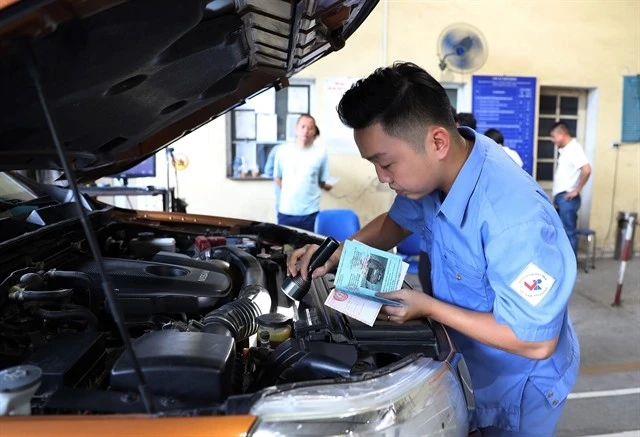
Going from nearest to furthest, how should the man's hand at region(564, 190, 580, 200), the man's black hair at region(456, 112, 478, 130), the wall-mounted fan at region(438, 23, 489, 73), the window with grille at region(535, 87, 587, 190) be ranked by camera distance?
the man's black hair at region(456, 112, 478, 130)
the man's hand at region(564, 190, 580, 200)
the wall-mounted fan at region(438, 23, 489, 73)
the window with grille at region(535, 87, 587, 190)

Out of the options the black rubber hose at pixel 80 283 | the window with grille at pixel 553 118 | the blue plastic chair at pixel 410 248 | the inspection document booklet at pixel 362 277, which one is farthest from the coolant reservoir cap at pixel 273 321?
the window with grille at pixel 553 118

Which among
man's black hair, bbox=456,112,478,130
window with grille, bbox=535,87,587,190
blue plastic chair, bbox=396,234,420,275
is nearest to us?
man's black hair, bbox=456,112,478,130

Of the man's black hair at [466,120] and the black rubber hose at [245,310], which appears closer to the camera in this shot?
the black rubber hose at [245,310]

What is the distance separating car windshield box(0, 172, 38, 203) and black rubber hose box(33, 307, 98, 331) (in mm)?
970

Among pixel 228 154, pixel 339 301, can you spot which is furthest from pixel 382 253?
pixel 228 154

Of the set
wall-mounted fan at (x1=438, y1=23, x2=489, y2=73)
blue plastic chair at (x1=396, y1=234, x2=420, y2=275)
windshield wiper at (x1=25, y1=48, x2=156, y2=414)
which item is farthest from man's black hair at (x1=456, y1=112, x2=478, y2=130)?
windshield wiper at (x1=25, y1=48, x2=156, y2=414)

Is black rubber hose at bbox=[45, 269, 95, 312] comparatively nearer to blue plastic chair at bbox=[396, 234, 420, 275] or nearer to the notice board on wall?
blue plastic chair at bbox=[396, 234, 420, 275]

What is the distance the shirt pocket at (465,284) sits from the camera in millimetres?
1307

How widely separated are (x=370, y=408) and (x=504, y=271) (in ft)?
1.50

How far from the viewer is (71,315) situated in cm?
121

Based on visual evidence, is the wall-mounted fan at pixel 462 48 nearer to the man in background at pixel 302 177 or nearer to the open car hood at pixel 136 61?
the man in background at pixel 302 177

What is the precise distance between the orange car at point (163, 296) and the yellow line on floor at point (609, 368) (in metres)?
2.29

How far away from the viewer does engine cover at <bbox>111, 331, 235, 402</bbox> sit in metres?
0.92

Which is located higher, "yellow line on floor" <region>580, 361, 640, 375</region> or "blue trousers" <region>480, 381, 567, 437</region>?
"blue trousers" <region>480, 381, 567, 437</region>
